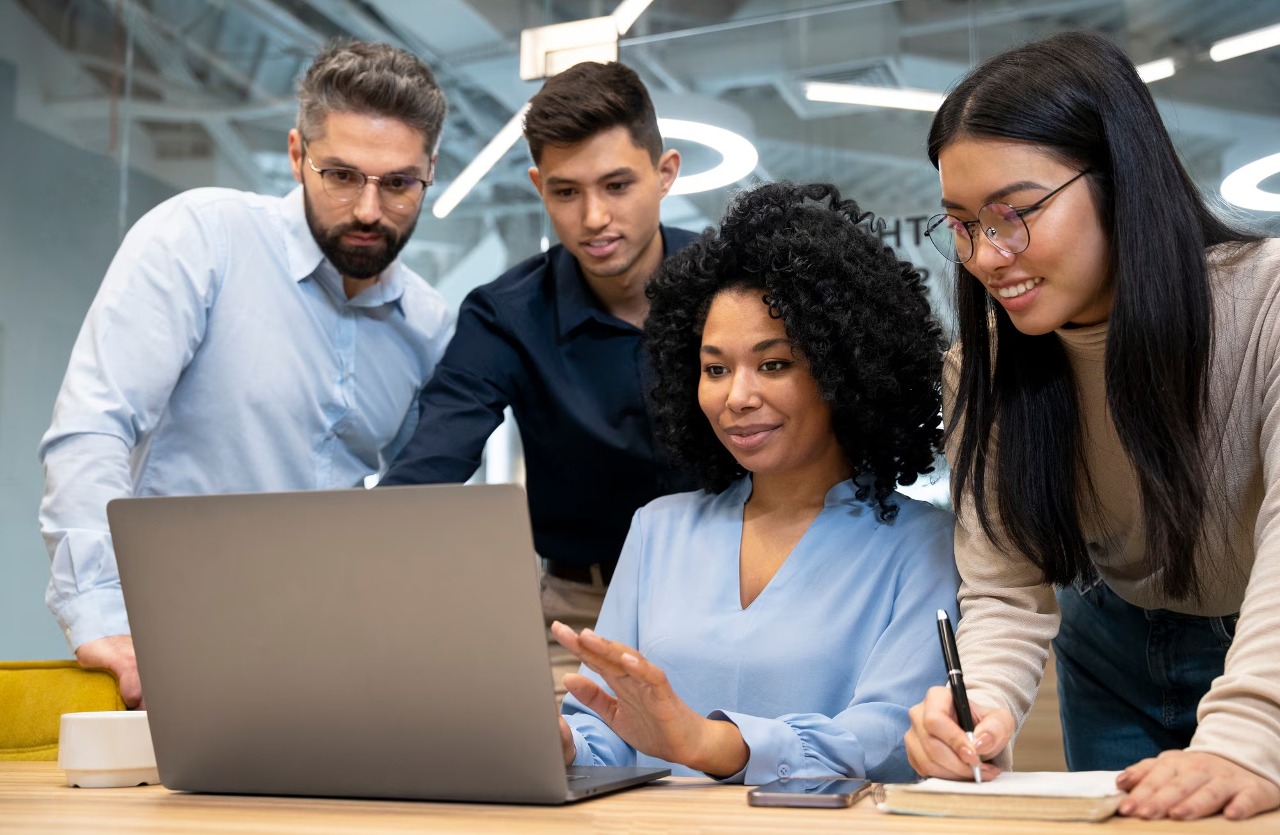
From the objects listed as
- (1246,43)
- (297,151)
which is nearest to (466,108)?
(297,151)

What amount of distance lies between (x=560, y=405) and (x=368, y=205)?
1.62 feet

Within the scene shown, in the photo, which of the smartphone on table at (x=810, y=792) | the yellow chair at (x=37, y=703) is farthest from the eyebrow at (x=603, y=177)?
the smartphone on table at (x=810, y=792)

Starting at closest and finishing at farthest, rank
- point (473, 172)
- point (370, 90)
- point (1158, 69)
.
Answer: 1. point (370, 90)
2. point (1158, 69)
3. point (473, 172)

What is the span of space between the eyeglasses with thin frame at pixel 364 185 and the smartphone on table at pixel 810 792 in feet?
4.58

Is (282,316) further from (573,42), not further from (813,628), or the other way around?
(573,42)

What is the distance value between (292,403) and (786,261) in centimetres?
103

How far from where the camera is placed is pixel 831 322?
5.68 ft

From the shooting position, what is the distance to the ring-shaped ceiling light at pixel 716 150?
3424 mm

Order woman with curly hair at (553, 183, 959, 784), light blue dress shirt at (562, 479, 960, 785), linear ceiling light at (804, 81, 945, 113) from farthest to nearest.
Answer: linear ceiling light at (804, 81, 945, 113)
woman with curly hair at (553, 183, 959, 784)
light blue dress shirt at (562, 479, 960, 785)

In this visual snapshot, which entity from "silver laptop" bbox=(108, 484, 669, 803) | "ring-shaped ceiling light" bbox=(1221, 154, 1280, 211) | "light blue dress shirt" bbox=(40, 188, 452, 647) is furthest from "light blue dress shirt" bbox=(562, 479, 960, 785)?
"ring-shaped ceiling light" bbox=(1221, 154, 1280, 211)

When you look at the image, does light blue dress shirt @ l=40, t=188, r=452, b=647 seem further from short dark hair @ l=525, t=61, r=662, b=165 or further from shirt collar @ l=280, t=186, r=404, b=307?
short dark hair @ l=525, t=61, r=662, b=165

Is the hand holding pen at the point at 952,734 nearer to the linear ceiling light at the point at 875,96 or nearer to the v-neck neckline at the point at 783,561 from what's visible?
the v-neck neckline at the point at 783,561

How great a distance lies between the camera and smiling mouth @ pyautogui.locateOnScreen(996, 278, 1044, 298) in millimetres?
1328

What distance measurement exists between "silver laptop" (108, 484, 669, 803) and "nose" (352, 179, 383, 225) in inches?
45.5
